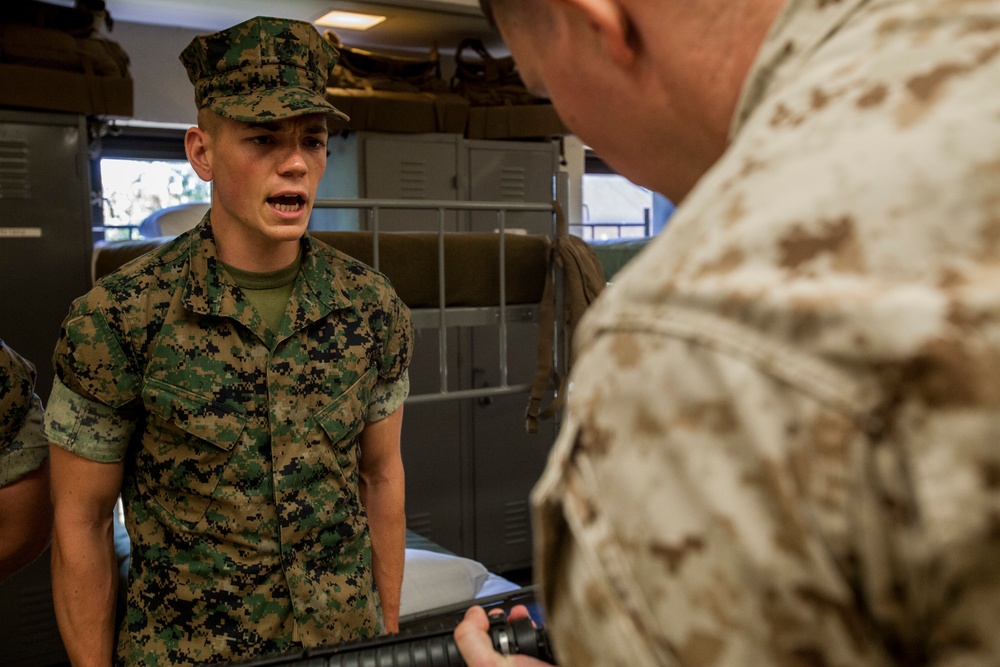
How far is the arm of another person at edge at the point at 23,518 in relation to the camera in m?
1.45

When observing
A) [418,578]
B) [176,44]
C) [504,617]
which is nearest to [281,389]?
[504,617]

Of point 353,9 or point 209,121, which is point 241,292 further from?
point 353,9

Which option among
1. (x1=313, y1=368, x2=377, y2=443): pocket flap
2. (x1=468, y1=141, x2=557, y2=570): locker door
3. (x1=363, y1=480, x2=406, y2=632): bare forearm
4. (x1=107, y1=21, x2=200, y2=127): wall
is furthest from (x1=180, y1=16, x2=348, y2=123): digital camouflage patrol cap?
(x1=107, y1=21, x2=200, y2=127): wall

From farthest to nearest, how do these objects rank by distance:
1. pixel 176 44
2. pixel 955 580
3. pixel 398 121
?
pixel 176 44
pixel 398 121
pixel 955 580

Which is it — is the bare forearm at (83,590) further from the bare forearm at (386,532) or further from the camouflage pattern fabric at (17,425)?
the bare forearm at (386,532)

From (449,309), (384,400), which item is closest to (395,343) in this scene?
(384,400)

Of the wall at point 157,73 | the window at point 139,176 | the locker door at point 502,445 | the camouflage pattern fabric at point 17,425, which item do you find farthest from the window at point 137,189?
the camouflage pattern fabric at point 17,425

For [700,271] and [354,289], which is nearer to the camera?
[700,271]

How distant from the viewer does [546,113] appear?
4.68 m

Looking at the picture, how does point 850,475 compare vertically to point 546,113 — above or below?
below

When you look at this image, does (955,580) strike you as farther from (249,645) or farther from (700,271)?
(249,645)

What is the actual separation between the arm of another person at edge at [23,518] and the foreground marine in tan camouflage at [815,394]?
141 centimetres

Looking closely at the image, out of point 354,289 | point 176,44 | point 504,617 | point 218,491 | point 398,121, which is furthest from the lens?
point 176,44

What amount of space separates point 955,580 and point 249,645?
1306mm
